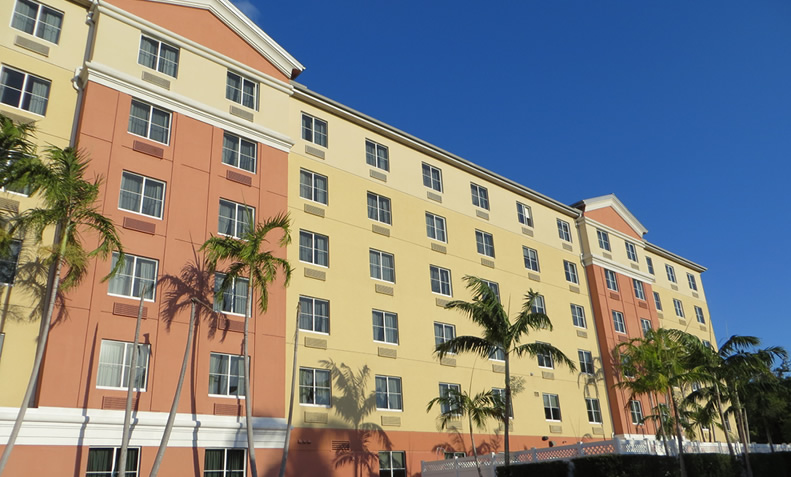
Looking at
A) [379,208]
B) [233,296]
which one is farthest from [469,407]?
[233,296]

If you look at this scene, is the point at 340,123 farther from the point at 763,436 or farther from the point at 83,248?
the point at 763,436

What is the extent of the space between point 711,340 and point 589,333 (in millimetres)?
18871

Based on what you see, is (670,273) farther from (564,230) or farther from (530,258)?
(530,258)

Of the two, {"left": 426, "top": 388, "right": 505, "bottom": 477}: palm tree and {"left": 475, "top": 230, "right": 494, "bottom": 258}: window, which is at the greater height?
{"left": 475, "top": 230, "right": 494, "bottom": 258}: window

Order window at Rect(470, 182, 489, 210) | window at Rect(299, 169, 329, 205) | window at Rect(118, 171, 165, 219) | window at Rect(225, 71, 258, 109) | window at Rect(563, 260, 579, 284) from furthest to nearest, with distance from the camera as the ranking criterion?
window at Rect(563, 260, 579, 284) < window at Rect(470, 182, 489, 210) < window at Rect(299, 169, 329, 205) < window at Rect(225, 71, 258, 109) < window at Rect(118, 171, 165, 219)

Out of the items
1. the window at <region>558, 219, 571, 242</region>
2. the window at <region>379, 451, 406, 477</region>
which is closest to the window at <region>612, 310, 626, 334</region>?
the window at <region>558, 219, 571, 242</region>

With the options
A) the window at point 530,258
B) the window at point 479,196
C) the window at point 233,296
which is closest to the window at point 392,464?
the window at point 233,296

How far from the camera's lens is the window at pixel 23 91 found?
73.0ft

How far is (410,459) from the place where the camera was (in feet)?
93.0

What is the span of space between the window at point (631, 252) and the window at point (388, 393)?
2533cm

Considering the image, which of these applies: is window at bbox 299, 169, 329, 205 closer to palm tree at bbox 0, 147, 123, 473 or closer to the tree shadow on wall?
the tree shadow on wall

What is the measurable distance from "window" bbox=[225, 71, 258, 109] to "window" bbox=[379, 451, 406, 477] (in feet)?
53.4

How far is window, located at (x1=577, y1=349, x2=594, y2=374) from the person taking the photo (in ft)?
129

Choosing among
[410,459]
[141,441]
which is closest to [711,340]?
[410,459]
